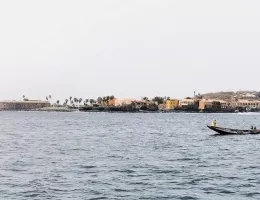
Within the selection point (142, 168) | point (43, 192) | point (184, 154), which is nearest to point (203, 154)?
point (184, 154)

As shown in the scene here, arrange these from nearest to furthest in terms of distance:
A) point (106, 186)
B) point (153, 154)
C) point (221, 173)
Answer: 1. point (106, 186)
2. point (221, 173)
3. point (153, 154)

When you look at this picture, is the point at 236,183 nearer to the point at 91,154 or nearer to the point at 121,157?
the point at 121,157

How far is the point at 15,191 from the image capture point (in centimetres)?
2897

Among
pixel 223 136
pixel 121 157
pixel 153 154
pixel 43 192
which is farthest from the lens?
pixel 223 136

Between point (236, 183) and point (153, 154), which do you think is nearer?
point (236, 183)

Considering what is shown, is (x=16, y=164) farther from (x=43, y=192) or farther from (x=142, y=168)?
(x=43, y=192)

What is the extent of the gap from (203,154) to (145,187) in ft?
65.1

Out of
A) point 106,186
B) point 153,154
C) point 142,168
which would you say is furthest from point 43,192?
point 153,154

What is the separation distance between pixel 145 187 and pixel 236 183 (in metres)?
5.68

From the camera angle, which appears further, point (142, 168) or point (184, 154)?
point (184, 154)

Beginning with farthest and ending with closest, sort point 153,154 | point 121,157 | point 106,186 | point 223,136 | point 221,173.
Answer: point 223,136 < point 153,154 < point 121,157 < point 221,173 < point 106,186

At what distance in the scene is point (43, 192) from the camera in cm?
2867

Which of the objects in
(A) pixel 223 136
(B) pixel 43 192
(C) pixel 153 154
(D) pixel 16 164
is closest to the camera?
(B) pixel 43 192

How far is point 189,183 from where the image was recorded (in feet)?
104
